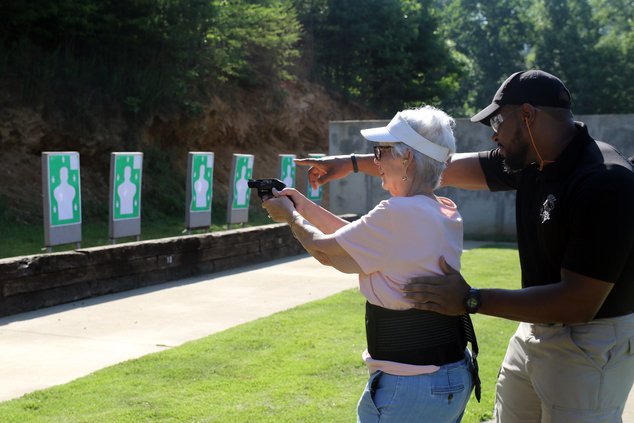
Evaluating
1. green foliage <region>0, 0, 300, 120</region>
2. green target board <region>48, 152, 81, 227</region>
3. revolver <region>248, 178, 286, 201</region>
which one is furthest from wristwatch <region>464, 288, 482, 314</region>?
green foliage <region>0, 0, 300, 120</region>

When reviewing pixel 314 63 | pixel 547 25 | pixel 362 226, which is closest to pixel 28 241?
pixel 362 226

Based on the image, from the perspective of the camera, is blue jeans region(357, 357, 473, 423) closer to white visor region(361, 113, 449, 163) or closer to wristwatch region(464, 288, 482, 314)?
wristwatch region(464, 288, 482, 314)

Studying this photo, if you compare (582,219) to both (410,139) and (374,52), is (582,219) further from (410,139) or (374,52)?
(374,52)

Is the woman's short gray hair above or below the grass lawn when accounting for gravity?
above

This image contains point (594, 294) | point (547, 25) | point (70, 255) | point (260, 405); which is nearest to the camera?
point (594, 294)

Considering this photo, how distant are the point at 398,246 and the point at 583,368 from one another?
0.76 metres

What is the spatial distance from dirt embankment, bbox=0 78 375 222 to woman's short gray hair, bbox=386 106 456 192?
45.9 ft

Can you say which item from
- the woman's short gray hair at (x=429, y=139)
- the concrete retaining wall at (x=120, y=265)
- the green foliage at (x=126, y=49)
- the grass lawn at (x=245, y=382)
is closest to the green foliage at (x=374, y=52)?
the green foliage at (x=126, y=49)

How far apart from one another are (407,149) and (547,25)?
54260 millimetres

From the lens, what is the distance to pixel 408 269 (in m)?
2.72

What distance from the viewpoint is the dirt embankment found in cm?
1692

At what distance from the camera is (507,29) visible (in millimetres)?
57312

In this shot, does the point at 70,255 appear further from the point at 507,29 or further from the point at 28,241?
the point at 507,29

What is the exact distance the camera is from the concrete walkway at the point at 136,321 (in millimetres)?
6348
